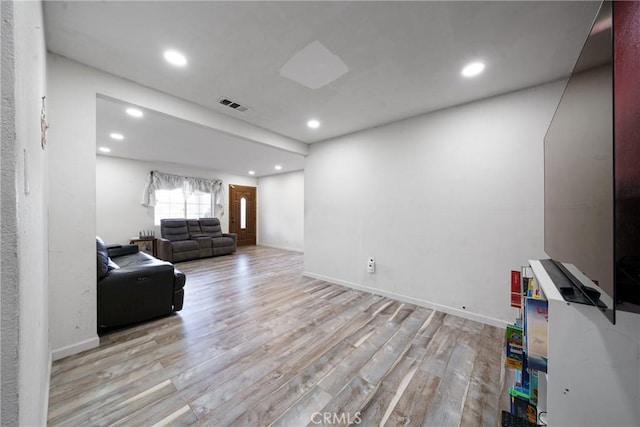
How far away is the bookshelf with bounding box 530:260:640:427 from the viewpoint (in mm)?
830

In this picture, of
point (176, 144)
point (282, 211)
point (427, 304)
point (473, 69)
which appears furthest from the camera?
point (282, 211)

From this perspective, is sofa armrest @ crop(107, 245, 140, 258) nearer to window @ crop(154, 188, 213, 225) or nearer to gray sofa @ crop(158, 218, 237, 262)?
gray sofa @ crop(158, 218, 237, 262)

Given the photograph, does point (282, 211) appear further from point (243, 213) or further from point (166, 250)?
point (166, 250)

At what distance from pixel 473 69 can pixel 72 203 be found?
348 centimetres

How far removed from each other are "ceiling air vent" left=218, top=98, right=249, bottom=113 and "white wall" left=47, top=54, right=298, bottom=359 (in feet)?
3.12

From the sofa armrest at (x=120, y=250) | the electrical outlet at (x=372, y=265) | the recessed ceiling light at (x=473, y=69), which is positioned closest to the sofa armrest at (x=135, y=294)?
the sofa armrest at (x=120, y=250)

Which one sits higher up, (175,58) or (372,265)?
(175,58)

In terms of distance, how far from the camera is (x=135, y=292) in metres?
2.26

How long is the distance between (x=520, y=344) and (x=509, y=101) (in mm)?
2231

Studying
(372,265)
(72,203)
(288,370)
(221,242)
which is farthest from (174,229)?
(288,370)

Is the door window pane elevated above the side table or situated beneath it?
elevated above

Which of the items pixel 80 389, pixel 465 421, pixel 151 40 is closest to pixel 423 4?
pixel 151 40

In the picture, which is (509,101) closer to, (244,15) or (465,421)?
(244,15)

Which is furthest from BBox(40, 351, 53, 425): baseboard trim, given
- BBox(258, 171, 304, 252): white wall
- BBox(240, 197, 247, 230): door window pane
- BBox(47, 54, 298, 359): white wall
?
BBox(240, 197, 247, 230): door window pane
